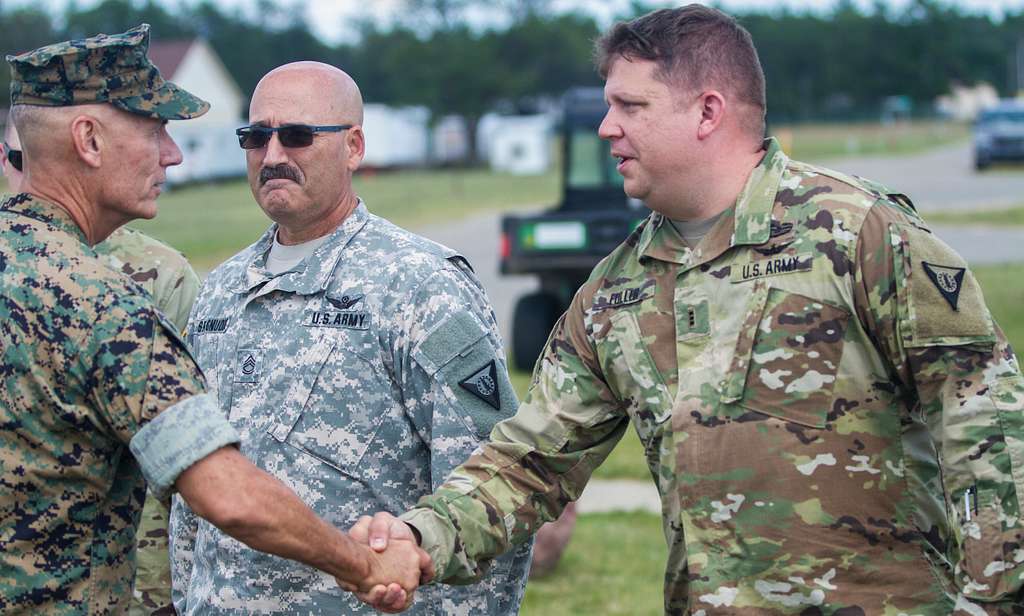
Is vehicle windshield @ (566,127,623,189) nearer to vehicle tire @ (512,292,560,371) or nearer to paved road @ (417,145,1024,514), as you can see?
vehicle tire @ (512,292,560,371)

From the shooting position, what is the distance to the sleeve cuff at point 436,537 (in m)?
3.19

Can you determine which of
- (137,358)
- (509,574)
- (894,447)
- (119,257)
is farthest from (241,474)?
(119,257)

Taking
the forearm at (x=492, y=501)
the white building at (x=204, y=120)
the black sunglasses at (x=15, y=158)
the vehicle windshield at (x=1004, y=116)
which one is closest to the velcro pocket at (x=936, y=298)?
the forearm at (x=492, y=501)

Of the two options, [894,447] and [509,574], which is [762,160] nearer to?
[894,447]

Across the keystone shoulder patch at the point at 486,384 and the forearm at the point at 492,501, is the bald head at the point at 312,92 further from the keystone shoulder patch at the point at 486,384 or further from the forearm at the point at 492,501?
the forearm at the point at 492,501

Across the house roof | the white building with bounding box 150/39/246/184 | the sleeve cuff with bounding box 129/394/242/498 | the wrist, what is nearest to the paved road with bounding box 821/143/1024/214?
the wrist

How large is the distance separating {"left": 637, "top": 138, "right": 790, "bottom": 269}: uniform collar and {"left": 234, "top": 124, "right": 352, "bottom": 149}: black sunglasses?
1034 mm

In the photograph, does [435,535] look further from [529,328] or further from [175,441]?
[529,328]

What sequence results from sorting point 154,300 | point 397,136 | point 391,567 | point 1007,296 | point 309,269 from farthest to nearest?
point 397,136 < point 1007,296 < point 154,300 < point 309,269 < point 391,567

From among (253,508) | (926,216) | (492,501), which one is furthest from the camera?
(926,216)

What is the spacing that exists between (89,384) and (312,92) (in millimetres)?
1323

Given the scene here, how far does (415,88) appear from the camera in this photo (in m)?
79.6

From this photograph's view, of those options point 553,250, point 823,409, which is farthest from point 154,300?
point 553,250

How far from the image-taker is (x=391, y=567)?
123 inches
